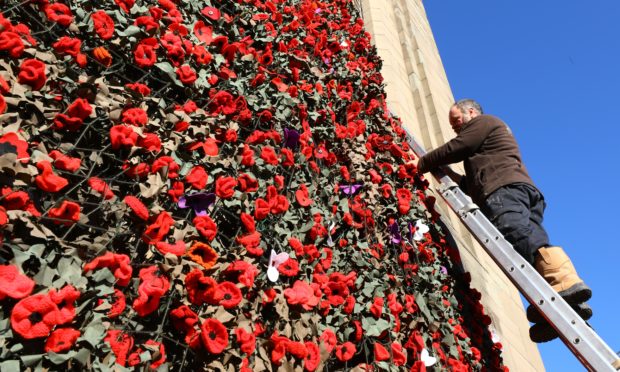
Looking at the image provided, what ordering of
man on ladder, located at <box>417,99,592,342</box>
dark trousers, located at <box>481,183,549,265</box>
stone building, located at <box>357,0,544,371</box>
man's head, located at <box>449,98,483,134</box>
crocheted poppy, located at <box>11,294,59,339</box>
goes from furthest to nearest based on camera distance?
stone building, located at <box>357,0,544,371</box>, man's head, located at <box>449,98,483,134</box>, dark trousers, located at <box>481,183,549,265</box>, man on ladder, located at <box>417,99,592,342</box>, crocheted poppy, located at <box>11,294,59,339</box>

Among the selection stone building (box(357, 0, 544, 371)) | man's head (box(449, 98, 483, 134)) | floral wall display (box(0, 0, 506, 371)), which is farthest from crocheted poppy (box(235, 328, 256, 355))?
stone building (box(357, 0, 544, 371))

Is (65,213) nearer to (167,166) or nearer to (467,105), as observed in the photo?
(167,166)

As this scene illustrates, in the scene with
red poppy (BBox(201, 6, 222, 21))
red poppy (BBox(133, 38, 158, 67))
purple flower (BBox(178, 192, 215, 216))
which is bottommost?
purple flower (BBox(178, 192, 215, 216))

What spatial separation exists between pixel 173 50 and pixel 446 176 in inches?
86.6

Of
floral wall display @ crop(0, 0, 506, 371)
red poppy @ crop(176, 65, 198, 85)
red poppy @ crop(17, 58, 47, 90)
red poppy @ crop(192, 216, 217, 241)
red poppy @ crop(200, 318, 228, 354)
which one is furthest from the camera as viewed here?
red poppy @ crop(176, 65, 198, 85)

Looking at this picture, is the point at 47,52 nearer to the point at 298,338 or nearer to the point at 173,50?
the point at 173,50

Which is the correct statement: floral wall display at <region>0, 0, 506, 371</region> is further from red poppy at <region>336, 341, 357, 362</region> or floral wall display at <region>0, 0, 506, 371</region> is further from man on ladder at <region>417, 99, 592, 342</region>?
man on ladder at <region>417, 99, 592, 342</region>

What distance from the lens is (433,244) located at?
3141 mm

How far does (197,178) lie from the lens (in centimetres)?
170

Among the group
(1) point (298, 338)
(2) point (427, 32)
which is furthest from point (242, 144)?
(2) point (427, 32)

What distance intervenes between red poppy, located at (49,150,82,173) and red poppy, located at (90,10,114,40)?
1.96 feet

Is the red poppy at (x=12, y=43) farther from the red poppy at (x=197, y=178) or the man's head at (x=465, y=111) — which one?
the man's head at (x=465, y=111)

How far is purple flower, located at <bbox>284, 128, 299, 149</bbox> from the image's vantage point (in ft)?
7.73

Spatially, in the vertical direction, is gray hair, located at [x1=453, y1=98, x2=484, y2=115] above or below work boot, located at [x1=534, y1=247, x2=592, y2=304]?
above
